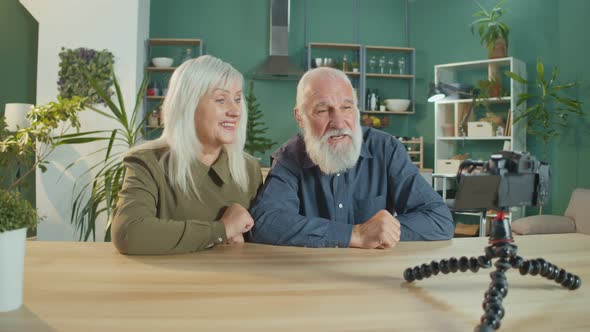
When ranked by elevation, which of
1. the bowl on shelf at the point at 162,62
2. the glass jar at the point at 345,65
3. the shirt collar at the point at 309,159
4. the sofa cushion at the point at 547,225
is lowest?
the sofa cushion at the point at 547,225

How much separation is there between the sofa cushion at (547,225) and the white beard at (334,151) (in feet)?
9.64

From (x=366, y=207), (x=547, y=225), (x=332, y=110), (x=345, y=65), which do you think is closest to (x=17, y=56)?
(x=345, y=65)

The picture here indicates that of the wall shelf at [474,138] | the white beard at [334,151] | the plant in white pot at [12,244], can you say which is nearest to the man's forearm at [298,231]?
the white beard at [334,151]

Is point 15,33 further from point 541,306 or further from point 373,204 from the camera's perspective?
point 541,306

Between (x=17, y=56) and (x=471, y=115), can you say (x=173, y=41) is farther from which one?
(x=471, y=115)

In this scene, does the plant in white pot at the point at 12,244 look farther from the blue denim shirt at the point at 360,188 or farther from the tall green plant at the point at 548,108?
the tall green plant at the point at 548,108

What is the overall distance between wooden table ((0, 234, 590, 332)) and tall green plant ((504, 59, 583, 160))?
4179 millimetres

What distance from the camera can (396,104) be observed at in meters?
6.27

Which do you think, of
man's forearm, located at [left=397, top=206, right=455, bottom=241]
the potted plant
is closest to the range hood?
the potted plant

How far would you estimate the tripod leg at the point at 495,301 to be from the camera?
0.63 metres

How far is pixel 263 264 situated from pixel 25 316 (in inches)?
19.0

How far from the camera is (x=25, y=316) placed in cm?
68

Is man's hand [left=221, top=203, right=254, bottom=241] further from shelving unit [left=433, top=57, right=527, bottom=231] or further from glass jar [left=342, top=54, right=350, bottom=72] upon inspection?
glass jar [left=342, top=54, right=350, bottom=72]

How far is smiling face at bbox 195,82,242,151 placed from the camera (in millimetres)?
1637
